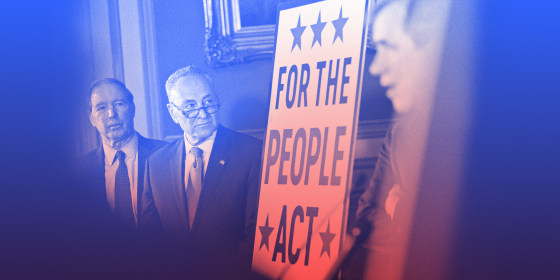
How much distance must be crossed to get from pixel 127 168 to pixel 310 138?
0.95m

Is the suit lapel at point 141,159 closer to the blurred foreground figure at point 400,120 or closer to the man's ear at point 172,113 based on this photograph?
A: the man's ear at point 172,113

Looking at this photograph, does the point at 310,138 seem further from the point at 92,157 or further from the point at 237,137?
the point at 92,157

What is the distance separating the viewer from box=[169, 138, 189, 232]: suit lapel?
263cm

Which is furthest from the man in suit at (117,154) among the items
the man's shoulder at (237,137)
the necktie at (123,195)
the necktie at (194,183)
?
the man's shoulder at (237,137)

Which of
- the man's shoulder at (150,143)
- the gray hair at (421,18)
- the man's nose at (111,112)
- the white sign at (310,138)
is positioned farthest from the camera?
the man's nose at (111,112)

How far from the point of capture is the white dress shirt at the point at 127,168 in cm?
278

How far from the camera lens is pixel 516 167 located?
1916mm

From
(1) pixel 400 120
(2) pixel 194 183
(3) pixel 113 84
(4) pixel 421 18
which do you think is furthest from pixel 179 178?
(4) pixel 421 18

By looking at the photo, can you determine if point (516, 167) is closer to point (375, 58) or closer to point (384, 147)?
point (384, 147)

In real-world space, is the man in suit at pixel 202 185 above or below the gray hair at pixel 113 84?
below

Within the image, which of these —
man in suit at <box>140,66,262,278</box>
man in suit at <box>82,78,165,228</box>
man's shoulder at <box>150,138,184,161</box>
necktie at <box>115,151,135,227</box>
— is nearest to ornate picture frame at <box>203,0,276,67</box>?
man in suit at <box>140,66,262,278</box>

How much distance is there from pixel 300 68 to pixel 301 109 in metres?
0.16

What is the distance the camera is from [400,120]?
2141 millimetres

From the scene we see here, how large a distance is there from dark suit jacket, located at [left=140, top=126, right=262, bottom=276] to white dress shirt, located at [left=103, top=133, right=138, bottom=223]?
0.22ft
